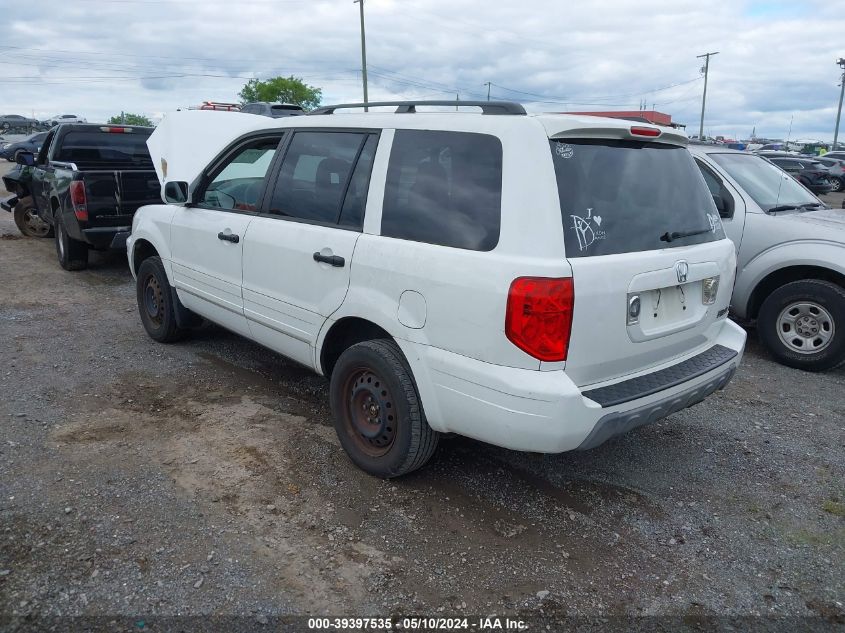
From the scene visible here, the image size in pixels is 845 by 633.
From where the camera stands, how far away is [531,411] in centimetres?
282

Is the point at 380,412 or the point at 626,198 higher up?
the point at 626,198

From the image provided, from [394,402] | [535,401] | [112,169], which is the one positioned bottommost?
[394,402]

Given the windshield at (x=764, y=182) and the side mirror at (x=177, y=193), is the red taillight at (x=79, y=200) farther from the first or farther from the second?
the windshield at (x=764, y=182)

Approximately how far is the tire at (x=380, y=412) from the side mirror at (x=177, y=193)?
88.1 inches

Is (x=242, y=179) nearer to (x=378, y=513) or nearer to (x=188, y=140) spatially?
(x=378, y=513)

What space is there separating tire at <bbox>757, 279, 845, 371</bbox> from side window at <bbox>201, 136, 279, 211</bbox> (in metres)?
4.38

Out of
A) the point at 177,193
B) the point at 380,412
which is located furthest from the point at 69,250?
the point at 380,412

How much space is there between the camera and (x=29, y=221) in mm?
11797

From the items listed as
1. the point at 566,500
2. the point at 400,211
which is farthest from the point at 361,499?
the point at 400,211

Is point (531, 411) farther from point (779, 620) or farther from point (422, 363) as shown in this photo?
point (779, 620)

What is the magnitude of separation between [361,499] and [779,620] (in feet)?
6.38

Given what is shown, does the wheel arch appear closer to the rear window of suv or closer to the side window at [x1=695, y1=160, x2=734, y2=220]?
the side window at [x1=695, y1=160, x2=734, y2=220]

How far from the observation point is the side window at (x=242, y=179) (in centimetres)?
441

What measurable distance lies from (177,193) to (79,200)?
3794 millimetres
